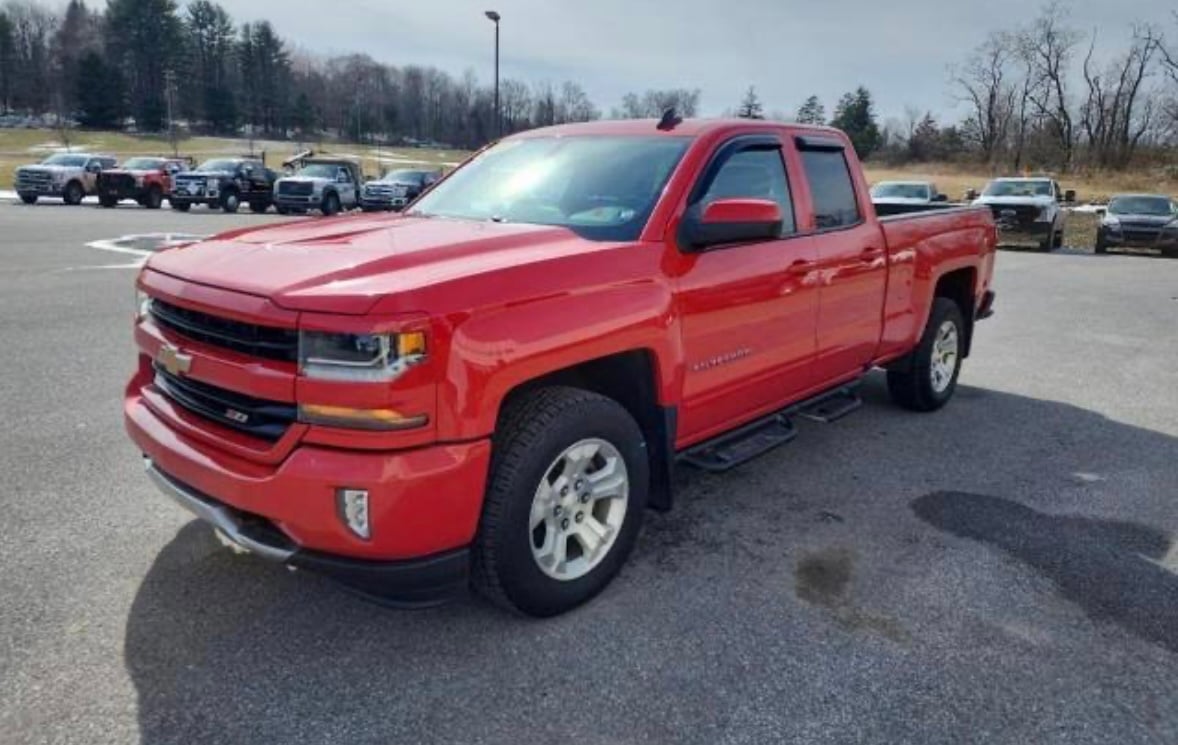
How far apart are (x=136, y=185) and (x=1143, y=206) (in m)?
30.4

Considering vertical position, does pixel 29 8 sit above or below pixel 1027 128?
above

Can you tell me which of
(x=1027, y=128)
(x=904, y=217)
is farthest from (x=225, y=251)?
(x=1027, y=128)

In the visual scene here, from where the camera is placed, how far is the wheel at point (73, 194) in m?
28.6

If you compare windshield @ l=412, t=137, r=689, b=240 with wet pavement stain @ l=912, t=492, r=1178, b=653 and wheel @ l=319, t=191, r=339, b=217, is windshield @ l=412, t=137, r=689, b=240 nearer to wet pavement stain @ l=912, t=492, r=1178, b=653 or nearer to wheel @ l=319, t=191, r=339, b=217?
wet pavement stain @ l=912, t=492, r=1178, b=653

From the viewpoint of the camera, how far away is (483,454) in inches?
106

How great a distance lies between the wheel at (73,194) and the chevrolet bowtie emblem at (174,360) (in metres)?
31.0

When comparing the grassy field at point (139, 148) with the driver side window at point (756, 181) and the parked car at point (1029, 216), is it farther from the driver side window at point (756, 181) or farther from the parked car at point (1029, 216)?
the driver side window at point (756, 181)

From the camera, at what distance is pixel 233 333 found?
9.01 feet

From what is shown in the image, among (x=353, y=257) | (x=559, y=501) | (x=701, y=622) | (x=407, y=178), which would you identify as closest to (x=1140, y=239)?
(x=701, y=622)

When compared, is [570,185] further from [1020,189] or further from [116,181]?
[116,181]

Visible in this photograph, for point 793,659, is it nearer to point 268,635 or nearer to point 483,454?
point 483,454

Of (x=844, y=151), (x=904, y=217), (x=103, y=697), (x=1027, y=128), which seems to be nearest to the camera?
(x=103, y=697)

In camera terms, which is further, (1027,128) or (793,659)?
(1027,128)

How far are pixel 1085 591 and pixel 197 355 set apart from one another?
3.63 m
